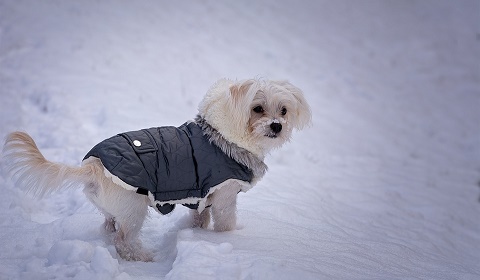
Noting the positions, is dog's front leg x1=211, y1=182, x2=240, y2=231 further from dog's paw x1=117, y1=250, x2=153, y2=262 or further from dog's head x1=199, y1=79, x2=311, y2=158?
dog's paw x1=117, y1=250, x2=153, y2=262

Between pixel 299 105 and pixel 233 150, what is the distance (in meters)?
0.68

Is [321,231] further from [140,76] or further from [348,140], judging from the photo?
[140,76]

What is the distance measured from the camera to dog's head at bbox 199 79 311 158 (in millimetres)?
3010

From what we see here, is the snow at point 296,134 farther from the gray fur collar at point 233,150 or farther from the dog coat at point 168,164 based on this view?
the gray fur collar at point 233,150

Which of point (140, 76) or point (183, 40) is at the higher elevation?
point (183, 40)

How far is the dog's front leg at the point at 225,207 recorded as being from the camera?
9.98 feet

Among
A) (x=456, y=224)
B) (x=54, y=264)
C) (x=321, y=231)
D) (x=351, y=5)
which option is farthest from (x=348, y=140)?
(x=351, y=5)

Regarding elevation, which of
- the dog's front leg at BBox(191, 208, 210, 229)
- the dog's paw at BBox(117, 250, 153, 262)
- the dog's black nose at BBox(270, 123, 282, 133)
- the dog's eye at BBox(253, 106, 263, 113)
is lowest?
the dog's paw at BBox(117, 250, 153, 262)

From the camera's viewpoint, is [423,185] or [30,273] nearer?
[30,273]

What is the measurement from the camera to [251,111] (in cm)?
310

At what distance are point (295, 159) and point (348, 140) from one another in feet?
6.16

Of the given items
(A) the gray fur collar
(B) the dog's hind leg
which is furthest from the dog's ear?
(B) the dog's hind leg

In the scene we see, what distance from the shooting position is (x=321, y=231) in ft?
11.6

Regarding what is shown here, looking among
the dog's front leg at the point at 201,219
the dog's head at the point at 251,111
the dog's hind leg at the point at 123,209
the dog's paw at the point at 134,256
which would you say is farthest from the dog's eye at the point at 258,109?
A: the dog's paw at the point at 134,256
